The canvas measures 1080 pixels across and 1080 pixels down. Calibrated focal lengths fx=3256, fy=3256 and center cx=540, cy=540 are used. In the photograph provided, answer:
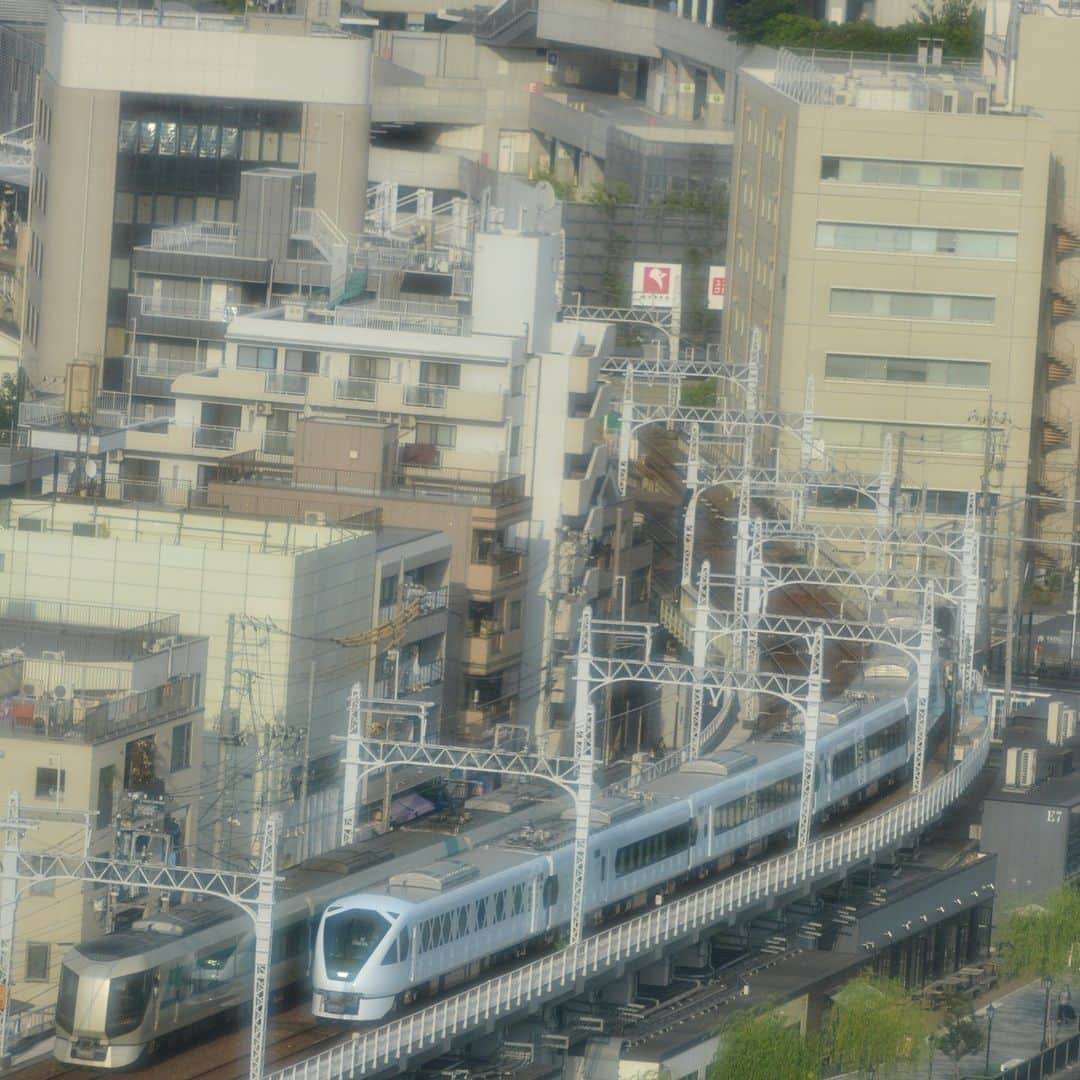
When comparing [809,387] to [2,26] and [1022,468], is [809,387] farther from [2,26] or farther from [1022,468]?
[2,26]

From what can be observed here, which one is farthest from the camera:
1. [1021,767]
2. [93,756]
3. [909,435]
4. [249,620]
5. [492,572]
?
[909,435]

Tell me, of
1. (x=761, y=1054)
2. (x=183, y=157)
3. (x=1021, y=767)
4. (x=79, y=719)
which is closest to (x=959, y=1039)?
(x=761, y=1054)

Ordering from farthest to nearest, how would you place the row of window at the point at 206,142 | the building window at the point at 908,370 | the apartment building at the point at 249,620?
the row of window at the point at 206,142 → the building window at the point at 908,370 → the apartment building at the point at 249,620

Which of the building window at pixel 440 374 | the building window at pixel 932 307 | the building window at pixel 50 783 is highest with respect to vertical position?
the building window at pixel 932 307

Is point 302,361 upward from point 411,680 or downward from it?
upward

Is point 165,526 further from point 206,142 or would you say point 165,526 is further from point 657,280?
point 657,280

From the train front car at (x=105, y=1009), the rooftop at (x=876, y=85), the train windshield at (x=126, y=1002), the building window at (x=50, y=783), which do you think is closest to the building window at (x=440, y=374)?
the rooftop at (x=876, y=85)

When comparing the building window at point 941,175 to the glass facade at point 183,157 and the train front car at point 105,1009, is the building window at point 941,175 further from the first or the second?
the train front car at point 105,1009

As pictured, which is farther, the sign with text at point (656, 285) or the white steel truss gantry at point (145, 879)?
the sign with text at point (656, 285)
